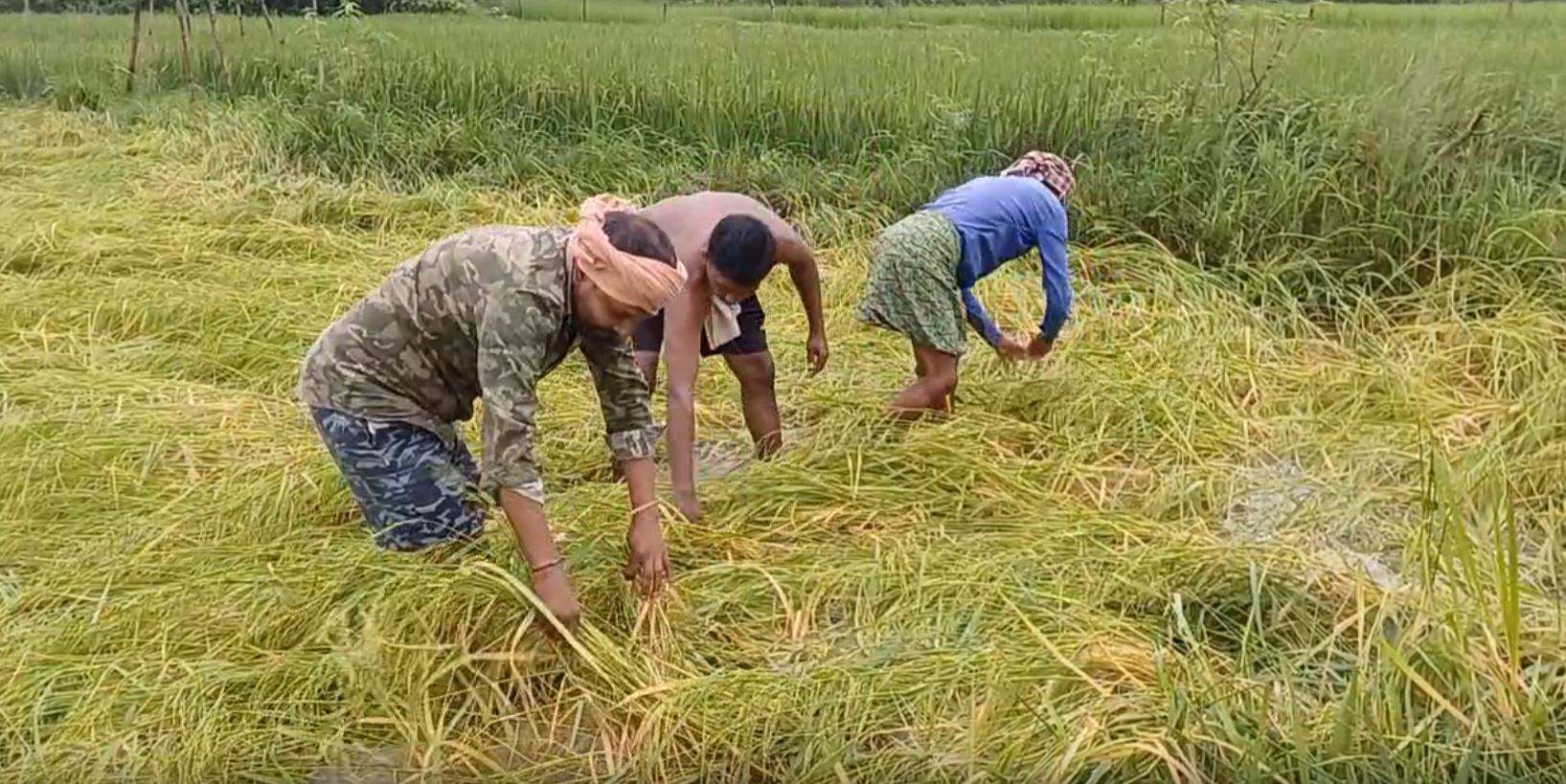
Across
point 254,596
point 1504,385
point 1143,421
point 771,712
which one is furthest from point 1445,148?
point 254,596

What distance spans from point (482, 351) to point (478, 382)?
35 centimetres

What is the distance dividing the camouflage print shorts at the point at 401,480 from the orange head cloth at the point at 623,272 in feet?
2.35

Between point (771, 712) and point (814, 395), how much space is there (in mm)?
1749

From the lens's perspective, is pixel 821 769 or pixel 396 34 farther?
pixel 396 34

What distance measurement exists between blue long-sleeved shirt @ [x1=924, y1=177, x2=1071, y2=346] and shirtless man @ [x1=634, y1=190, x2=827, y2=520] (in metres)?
0.44

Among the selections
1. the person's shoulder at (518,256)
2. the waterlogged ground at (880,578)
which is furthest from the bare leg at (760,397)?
the person's shoulder at (518,256)

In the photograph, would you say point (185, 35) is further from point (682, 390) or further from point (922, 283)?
point (682, 390)

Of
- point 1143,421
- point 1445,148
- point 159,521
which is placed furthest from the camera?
point 1445,148

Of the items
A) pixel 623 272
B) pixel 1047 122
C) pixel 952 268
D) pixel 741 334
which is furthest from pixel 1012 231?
pixel 1047 122

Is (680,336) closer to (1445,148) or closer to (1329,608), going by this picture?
(1329,608)

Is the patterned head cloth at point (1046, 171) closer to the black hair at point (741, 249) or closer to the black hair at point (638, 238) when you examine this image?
the black hair at point (741, 249)

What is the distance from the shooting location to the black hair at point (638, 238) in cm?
222

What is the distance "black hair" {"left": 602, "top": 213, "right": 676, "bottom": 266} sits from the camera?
2221 mm

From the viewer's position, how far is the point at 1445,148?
4.98 meters
